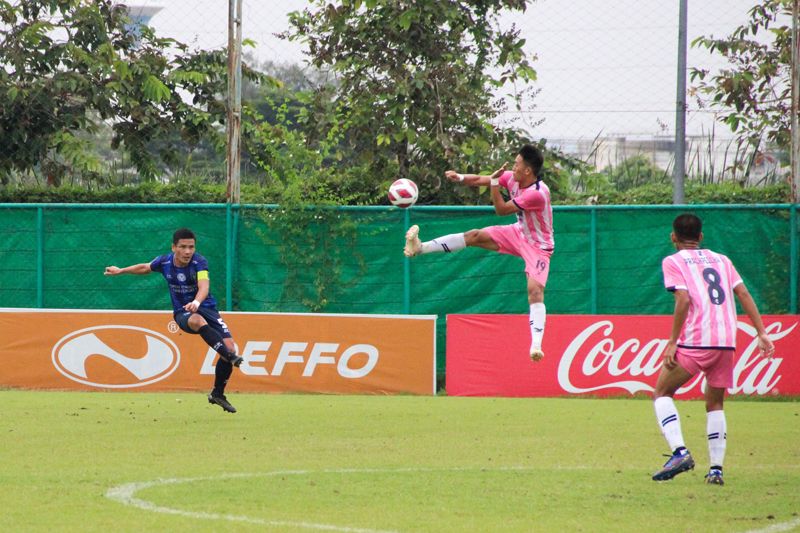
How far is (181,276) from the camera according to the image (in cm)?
1322

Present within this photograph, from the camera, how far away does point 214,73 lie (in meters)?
21.5

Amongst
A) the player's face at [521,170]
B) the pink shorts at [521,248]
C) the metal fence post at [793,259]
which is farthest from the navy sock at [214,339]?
the metal fence post at [793,259]

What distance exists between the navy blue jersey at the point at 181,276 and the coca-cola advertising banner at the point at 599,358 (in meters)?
5.05

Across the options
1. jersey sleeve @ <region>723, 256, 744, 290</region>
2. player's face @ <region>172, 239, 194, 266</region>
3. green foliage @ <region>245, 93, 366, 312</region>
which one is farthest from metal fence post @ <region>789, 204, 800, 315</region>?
jersey sleeve @ <region>723, 256, 744, 290</region>

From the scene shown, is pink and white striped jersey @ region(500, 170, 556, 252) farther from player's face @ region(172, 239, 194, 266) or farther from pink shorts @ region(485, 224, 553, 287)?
player's face @ region(172, 239, 194, 266)

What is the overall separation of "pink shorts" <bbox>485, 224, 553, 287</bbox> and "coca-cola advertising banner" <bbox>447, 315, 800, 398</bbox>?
476 cm

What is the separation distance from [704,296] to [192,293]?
6.74 meters

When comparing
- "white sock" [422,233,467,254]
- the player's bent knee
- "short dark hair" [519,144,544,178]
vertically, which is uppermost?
"short dark hair" [519,144,544,178]

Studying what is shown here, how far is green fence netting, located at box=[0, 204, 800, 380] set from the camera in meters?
17.9

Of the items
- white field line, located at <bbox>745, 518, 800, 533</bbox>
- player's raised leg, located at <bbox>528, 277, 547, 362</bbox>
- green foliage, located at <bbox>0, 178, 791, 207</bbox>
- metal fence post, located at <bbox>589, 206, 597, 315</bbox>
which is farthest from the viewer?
green foliage, located at <bbox>0, 178, 791, 207</bbox>

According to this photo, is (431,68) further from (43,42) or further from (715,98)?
(43,42)

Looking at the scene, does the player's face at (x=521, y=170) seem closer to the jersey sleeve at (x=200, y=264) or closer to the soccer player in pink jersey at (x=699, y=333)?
the soccer player in pink jersey at (x=699, y=333)

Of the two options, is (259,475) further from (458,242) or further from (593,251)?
(593,251)

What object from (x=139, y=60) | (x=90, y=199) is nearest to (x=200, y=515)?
(x=90, y=199)
